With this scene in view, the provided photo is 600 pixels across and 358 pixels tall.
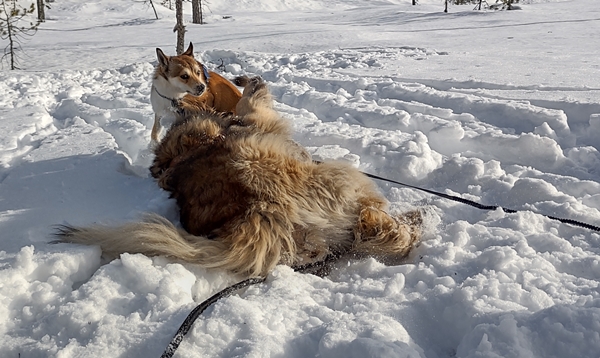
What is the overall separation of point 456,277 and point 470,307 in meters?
0.32

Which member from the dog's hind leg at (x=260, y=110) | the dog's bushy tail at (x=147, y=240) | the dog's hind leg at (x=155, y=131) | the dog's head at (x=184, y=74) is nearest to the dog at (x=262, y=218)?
the dog's bushy tail at (x=147, y=240)

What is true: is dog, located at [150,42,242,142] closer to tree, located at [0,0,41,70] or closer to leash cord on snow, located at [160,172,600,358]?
leash cord on snow, located at [160,172,600,358]

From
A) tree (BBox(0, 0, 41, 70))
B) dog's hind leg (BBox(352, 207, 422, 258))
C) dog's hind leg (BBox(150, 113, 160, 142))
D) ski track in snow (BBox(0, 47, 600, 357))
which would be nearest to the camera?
ski track in snow (BBox(0, 47, 600, 357))

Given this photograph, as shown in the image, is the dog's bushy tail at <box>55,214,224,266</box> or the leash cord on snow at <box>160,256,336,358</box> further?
the dog's bushy tail at <box>55,214,224,266</box>

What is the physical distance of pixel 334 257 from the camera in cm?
246

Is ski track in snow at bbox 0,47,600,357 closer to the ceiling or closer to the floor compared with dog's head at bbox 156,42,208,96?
closer to the floor

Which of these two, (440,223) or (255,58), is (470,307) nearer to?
(440,223)

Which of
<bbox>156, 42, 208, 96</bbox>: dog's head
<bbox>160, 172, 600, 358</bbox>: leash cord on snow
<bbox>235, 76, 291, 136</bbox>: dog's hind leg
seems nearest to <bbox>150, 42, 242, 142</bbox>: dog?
<bbox>156, 42, 208, 96</bbox>: dog's head

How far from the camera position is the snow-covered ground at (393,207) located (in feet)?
5.75

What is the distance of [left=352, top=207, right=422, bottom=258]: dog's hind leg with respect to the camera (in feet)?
8.09

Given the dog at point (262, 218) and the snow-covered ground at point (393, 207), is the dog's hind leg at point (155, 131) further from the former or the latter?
the dog at point (262, 218)

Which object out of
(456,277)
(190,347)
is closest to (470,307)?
(456,277)

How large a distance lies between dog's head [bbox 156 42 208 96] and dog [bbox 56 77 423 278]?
231 cm

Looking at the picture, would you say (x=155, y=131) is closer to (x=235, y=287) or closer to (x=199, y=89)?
(x=199, y=89)
